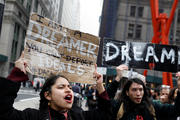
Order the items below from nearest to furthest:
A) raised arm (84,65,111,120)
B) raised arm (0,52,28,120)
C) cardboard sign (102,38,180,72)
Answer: raised arm (0,52,28,120) < raised arm (84,65,111,120) < cardboard sign (102,38,180,72)

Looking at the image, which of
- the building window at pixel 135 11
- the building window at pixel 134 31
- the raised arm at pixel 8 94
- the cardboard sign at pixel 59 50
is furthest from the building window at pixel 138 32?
the raised arm at pixel 8 94

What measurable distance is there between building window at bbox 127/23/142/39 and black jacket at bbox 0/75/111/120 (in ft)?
98.5

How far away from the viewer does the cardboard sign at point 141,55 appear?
5.57 metres

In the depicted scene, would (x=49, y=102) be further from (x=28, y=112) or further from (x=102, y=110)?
(x=102, y=110)

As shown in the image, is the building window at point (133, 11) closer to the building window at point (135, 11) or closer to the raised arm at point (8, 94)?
the building window at point (135, 11)

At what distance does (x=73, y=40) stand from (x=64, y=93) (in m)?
1.68

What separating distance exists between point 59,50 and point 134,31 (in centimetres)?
2957

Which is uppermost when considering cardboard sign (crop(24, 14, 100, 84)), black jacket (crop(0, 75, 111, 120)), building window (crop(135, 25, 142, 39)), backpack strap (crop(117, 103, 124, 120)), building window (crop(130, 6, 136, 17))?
building window (crop(130, 6, 136, 17))

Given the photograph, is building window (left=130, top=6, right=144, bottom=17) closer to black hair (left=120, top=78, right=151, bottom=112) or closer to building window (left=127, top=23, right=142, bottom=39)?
building window (left=127, top=23, right=142, bottom=39)

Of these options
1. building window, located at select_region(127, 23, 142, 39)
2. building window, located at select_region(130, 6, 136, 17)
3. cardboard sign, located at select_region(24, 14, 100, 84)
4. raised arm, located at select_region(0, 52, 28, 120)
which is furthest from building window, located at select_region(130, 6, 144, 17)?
raised arm, located at select_region(0, 52, 28, 120)

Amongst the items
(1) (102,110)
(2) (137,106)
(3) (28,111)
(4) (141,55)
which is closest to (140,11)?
(4) (141,55)

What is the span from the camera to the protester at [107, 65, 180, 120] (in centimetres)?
279

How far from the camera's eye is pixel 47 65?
3.43m

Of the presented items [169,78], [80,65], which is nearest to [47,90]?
[80,65]
